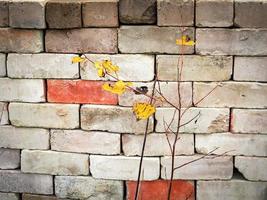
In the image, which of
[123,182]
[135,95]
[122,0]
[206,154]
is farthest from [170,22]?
[123,182]

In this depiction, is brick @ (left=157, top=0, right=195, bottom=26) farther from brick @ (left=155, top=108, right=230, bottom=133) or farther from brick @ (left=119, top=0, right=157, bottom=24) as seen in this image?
brick @ (left=155, top=108, right=230, bottom=133)

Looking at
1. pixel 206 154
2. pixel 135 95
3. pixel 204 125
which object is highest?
pixel 135 95

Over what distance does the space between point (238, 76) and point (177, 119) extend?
61 centimetres

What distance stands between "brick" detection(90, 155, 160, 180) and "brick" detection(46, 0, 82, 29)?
1150 mm

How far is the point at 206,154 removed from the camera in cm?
389

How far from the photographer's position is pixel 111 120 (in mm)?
3895

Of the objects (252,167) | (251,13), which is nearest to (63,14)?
(251,13)

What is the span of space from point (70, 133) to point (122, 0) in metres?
1.22

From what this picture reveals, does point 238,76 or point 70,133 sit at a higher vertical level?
point 238,76

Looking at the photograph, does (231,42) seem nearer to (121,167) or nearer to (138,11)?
(138,11)

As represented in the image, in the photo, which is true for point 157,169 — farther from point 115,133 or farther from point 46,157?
point 46,157

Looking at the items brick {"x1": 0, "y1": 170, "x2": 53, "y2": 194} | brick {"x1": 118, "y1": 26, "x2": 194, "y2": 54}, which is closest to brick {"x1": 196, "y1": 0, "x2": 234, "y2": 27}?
brick {"x1": 118, "y1": 26, "x2": 194, "y2": 54}

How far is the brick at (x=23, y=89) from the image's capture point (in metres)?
3.97

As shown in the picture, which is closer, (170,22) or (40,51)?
(170,22)
